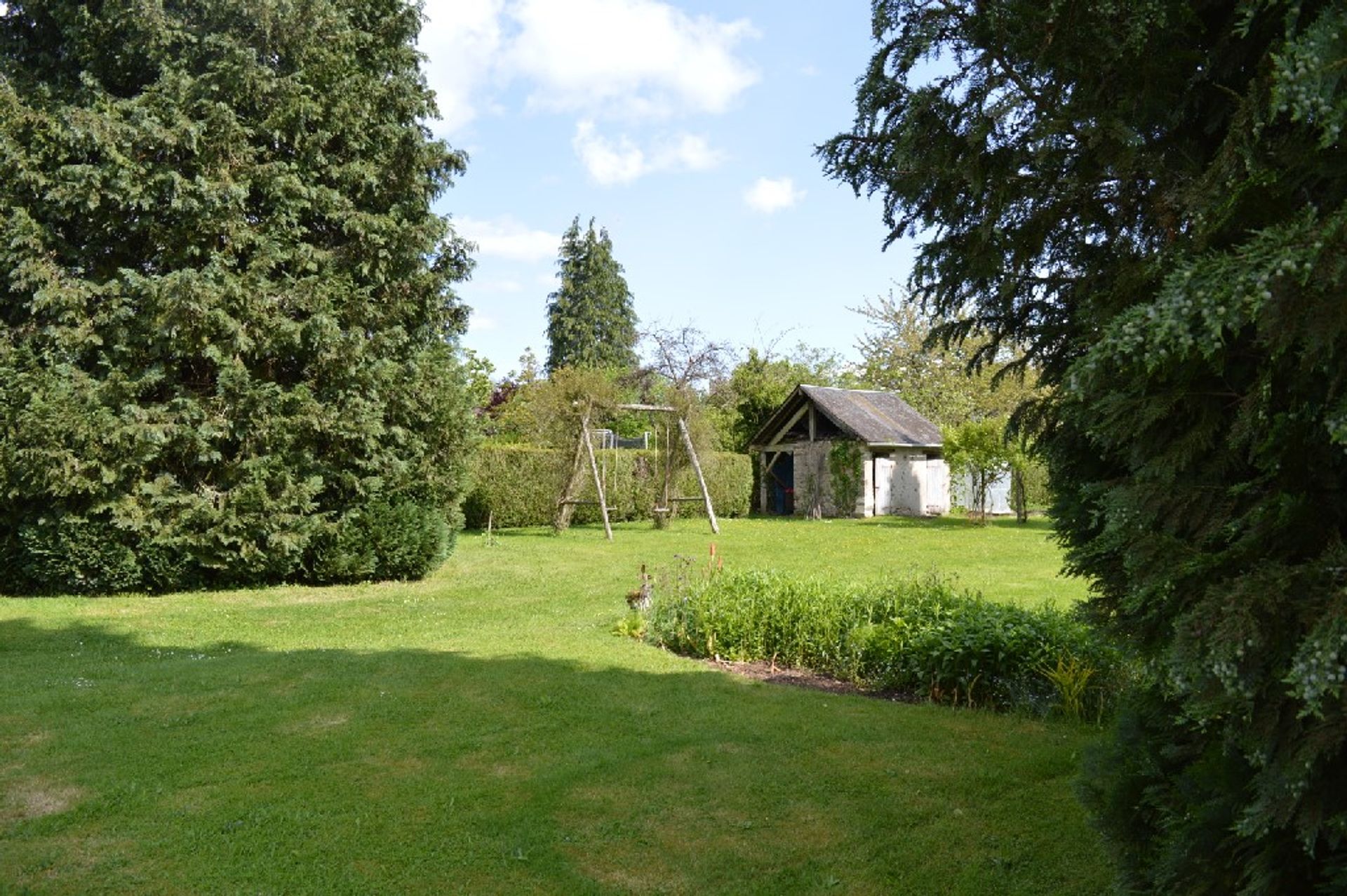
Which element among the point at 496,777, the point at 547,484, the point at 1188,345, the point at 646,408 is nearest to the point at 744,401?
the point at 547,484

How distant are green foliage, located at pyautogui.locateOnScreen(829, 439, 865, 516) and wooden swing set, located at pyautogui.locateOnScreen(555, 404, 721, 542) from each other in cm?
538

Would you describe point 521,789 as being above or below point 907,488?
below

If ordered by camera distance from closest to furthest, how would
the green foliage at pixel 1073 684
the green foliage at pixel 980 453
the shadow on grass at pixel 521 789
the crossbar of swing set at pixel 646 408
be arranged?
the shadow on grass at pixel 521 789 < the green foliage at pixel 1073 684 < the crossbar of swing set at pixel 646 408 < the green foliage at pixel 980 453

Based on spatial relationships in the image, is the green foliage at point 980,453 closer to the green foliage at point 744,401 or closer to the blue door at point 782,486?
the blue door at point 782,486

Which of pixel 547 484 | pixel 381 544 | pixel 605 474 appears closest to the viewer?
pixel 381 544

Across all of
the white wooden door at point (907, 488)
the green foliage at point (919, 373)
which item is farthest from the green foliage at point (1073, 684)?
the green foliage at point (919, 373)

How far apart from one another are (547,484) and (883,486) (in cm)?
974

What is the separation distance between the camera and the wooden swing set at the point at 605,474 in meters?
20.1

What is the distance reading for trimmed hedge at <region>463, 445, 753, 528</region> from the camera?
2186 cm

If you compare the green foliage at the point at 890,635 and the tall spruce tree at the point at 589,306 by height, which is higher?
Result: the tall spruce tree at the point at 589,306

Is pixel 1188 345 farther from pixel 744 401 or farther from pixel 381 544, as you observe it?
pixel 744 401

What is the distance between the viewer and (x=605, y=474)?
22.2 m

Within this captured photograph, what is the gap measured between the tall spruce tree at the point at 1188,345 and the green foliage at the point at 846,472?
22752mm

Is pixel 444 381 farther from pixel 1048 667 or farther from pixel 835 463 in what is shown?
pixel 835 463
